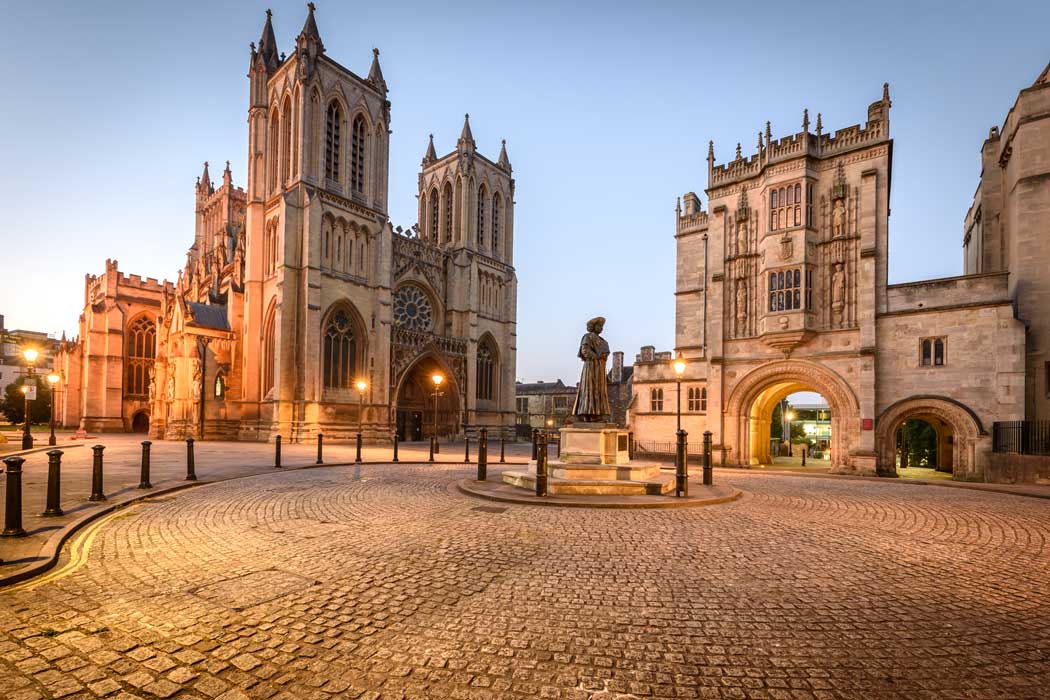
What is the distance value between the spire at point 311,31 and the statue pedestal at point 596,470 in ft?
111

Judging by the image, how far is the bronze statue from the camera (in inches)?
→ 482

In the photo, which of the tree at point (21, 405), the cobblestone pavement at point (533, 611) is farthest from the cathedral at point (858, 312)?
the tree at point (21, 405)

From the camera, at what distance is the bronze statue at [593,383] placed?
40.1 feet

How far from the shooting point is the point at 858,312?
64.1 feet

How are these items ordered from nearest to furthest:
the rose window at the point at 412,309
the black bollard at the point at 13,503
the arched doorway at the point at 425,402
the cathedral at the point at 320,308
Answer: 1. the black bollard at the point at 13,503
2. the cathedral at the point at 320,308
3. the arched doorway at the point at 425,402
4. the rose window at the point at 412,309

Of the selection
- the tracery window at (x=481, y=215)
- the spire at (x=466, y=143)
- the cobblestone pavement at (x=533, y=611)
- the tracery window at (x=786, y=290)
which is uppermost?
→ the spire at (x=466, y=143)

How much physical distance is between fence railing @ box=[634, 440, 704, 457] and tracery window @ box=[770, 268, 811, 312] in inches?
272

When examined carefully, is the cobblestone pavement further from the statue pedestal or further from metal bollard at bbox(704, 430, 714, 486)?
metal bollard at bbox(704, 430, 714, 486)

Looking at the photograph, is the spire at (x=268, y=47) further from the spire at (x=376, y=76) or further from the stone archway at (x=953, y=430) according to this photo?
the stone archway at (x=953, y=430)

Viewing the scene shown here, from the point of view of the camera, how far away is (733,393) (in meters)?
21.9

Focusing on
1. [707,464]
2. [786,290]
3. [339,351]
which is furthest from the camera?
[339,351]

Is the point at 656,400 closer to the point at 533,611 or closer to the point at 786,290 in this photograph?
the point at 786,290

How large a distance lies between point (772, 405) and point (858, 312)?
590 centimetres

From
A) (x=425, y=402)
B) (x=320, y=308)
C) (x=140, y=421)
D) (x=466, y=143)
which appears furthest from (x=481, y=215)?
(x=140, y=421)
